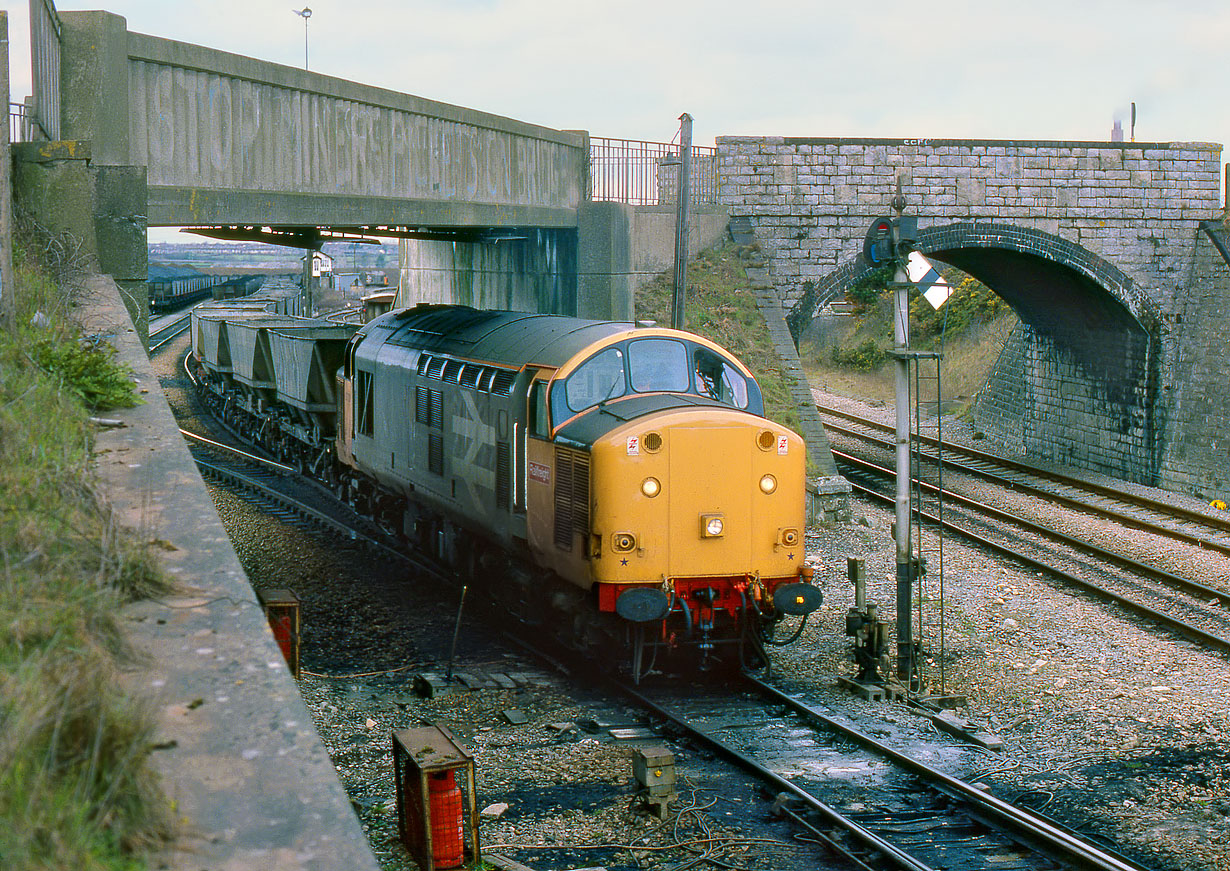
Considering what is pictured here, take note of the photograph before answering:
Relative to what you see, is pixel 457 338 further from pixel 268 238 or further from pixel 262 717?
pixel 262 717

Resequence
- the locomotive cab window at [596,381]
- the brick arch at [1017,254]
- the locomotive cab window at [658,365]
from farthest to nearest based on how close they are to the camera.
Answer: the brick arch at [1017,254] → the locomotive cab window at [658,365] → the locomotive cab window at [596,381]

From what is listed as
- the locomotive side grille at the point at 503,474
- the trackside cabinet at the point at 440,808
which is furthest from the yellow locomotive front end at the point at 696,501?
the trackside cabinet at the point at 440,808

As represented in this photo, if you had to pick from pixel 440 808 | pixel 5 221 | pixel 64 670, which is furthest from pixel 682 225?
pixel 64 670

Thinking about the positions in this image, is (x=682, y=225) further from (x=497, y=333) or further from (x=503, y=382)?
(x=503, y=382)

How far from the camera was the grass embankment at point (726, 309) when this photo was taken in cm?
2489

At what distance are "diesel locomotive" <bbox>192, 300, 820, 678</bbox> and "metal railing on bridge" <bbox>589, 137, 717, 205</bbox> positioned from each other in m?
9.76

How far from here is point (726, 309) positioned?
2602 cm

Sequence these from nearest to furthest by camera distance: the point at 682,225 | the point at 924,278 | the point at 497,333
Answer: the point at 924,278
the point at 497,333
the point at 682,225

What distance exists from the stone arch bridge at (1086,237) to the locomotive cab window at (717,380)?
50.2ft

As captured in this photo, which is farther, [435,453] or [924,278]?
[435,453]

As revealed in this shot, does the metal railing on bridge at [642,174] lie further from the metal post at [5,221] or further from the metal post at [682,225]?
the metal post at [5,221]

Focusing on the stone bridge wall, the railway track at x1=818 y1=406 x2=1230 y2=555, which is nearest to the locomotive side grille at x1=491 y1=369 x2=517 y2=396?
the railway track at x1=818 y1=406 x2=1230 y2=555

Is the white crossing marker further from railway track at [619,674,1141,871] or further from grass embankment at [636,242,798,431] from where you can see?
grass embankment at [636,242,798,431]

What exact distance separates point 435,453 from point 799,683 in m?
5.36
